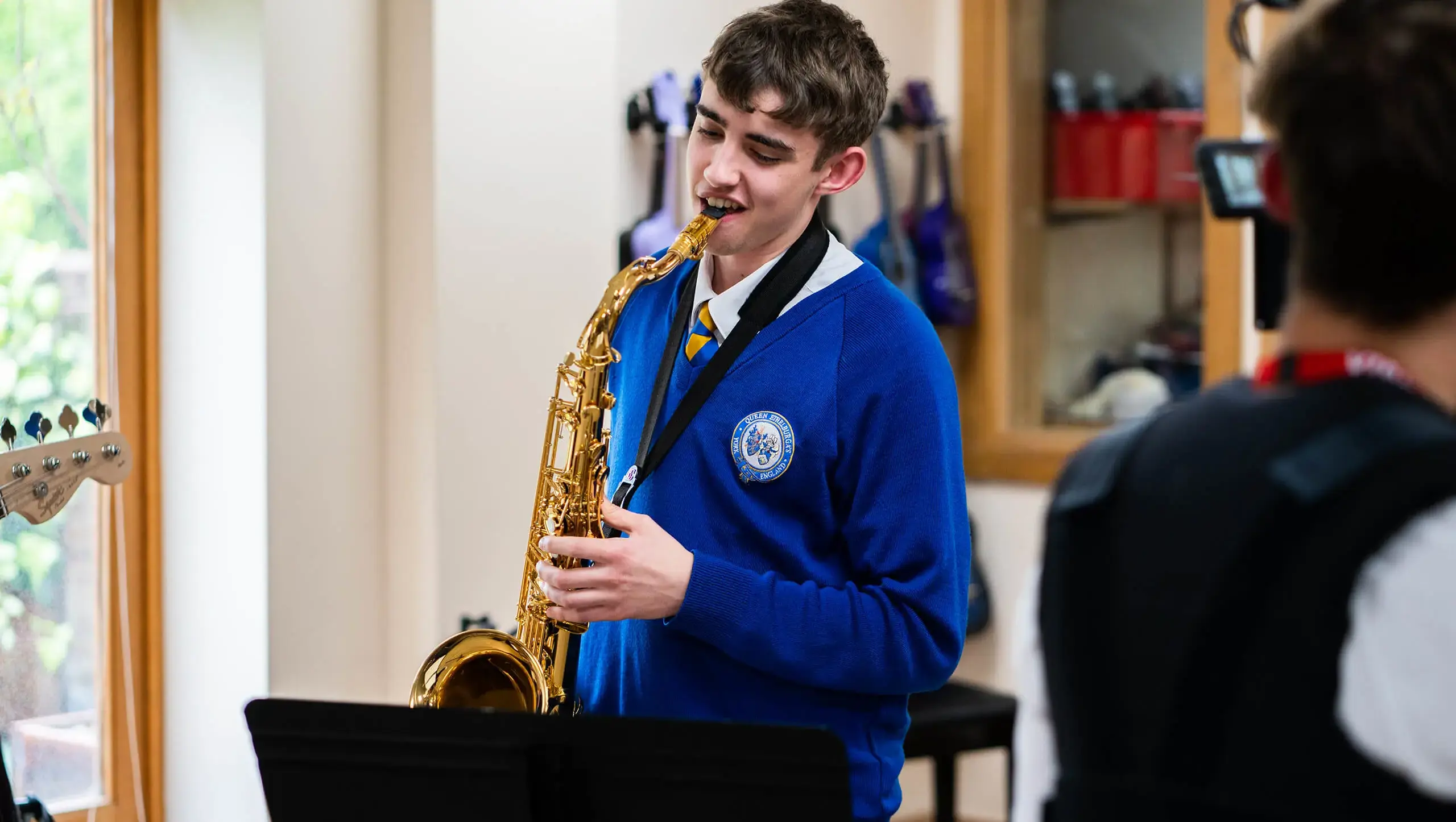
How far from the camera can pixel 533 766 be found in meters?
1.32

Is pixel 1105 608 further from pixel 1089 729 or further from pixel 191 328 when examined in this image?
pixel 191 328

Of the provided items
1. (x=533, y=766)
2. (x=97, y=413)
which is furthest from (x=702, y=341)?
(x=97, y=413)

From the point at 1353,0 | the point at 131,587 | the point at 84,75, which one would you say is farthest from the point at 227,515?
the point at 1353,0

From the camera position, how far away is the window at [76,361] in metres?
2.56

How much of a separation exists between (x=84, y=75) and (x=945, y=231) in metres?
2.29

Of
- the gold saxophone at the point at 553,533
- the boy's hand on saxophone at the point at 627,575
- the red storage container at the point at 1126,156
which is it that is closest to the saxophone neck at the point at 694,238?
the gold saxophone at the point at 553,533

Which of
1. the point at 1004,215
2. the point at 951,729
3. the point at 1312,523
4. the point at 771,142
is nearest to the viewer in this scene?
the point at 1312,523

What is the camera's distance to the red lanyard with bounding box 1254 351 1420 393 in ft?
2.72

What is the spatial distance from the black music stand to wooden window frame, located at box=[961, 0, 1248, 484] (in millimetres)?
2907

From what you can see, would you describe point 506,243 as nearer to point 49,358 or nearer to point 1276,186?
point 49,358

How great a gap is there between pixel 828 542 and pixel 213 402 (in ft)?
5.16

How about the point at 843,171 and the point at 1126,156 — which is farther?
the point at 1126,156

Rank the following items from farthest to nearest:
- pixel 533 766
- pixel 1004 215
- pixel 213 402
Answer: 1. pixel 1004 215
2. pixel 213 402
3. pixel 533 766

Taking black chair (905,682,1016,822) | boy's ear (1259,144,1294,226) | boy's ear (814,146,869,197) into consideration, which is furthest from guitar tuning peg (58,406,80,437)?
black chair (905,682,1016,822)
